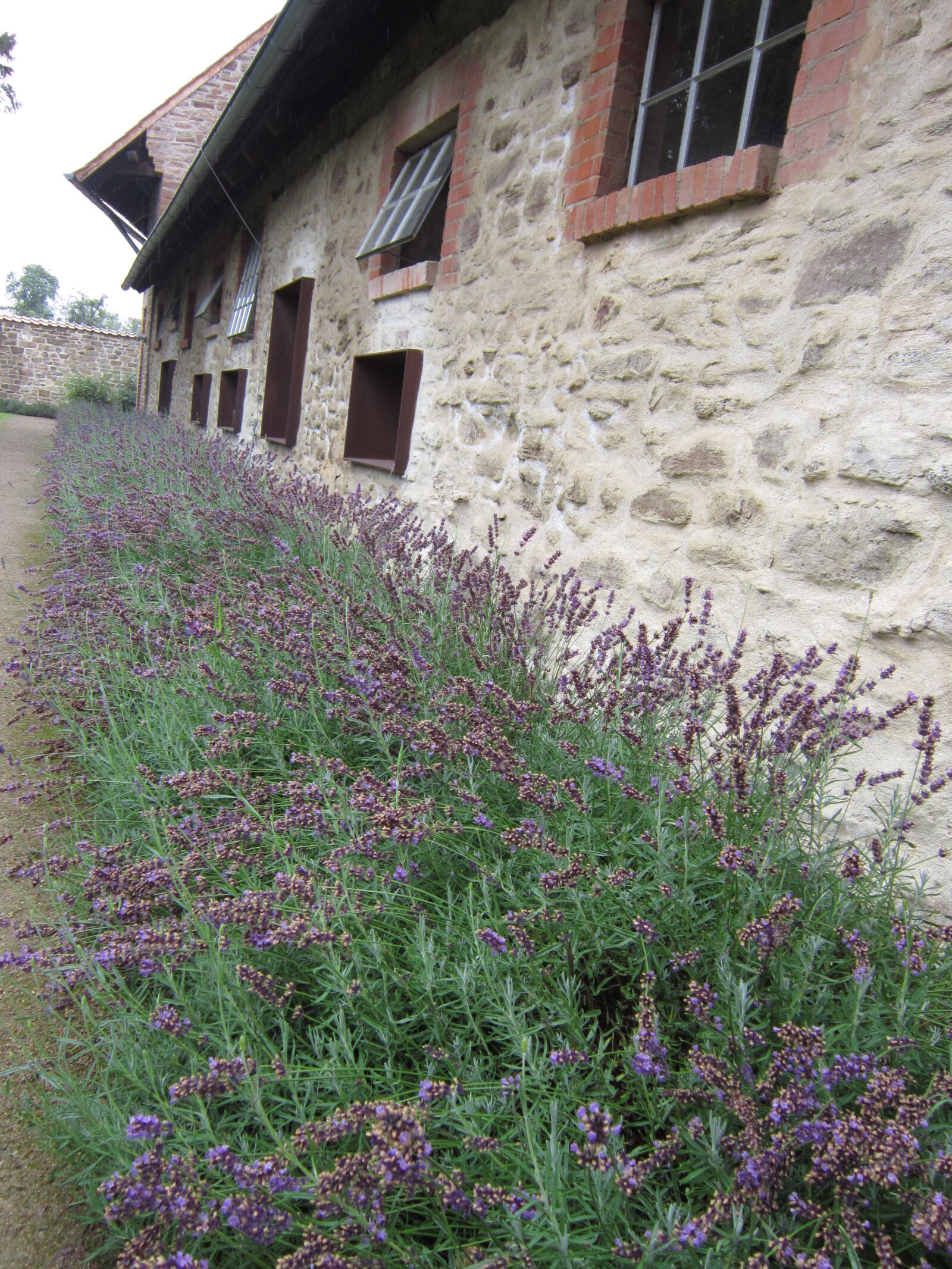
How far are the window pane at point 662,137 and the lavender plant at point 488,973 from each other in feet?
6.94

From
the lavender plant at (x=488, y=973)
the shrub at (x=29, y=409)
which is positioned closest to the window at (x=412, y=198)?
the lavender plant at (x=488, y=973)

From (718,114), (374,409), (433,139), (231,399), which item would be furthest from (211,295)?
(718,114)

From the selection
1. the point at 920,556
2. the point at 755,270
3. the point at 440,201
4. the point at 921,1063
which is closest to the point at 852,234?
the point at 755,270

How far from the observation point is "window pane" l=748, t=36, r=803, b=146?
3.14 m

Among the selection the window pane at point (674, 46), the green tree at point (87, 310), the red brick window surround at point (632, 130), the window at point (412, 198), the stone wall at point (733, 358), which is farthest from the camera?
the green tree at point (87, 310)

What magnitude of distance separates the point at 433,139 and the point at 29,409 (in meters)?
26.5

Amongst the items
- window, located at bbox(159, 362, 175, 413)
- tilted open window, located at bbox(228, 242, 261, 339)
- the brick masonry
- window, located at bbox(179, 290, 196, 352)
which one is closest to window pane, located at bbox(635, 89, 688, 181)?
tilted open window, located at bbox(228, 242, 261, 339)

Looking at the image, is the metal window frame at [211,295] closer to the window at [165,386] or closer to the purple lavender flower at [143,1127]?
the window at [165,386]

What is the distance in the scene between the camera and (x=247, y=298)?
923cm

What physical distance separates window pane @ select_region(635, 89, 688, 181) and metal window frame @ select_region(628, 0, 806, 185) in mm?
26

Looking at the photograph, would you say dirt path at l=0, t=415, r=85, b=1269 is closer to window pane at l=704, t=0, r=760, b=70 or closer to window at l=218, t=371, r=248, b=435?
window pane at l=704, t=0, r=760, b=70

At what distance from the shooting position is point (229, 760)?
7.61ft

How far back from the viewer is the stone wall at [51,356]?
27.5 metres

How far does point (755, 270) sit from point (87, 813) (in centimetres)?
Result: 271
